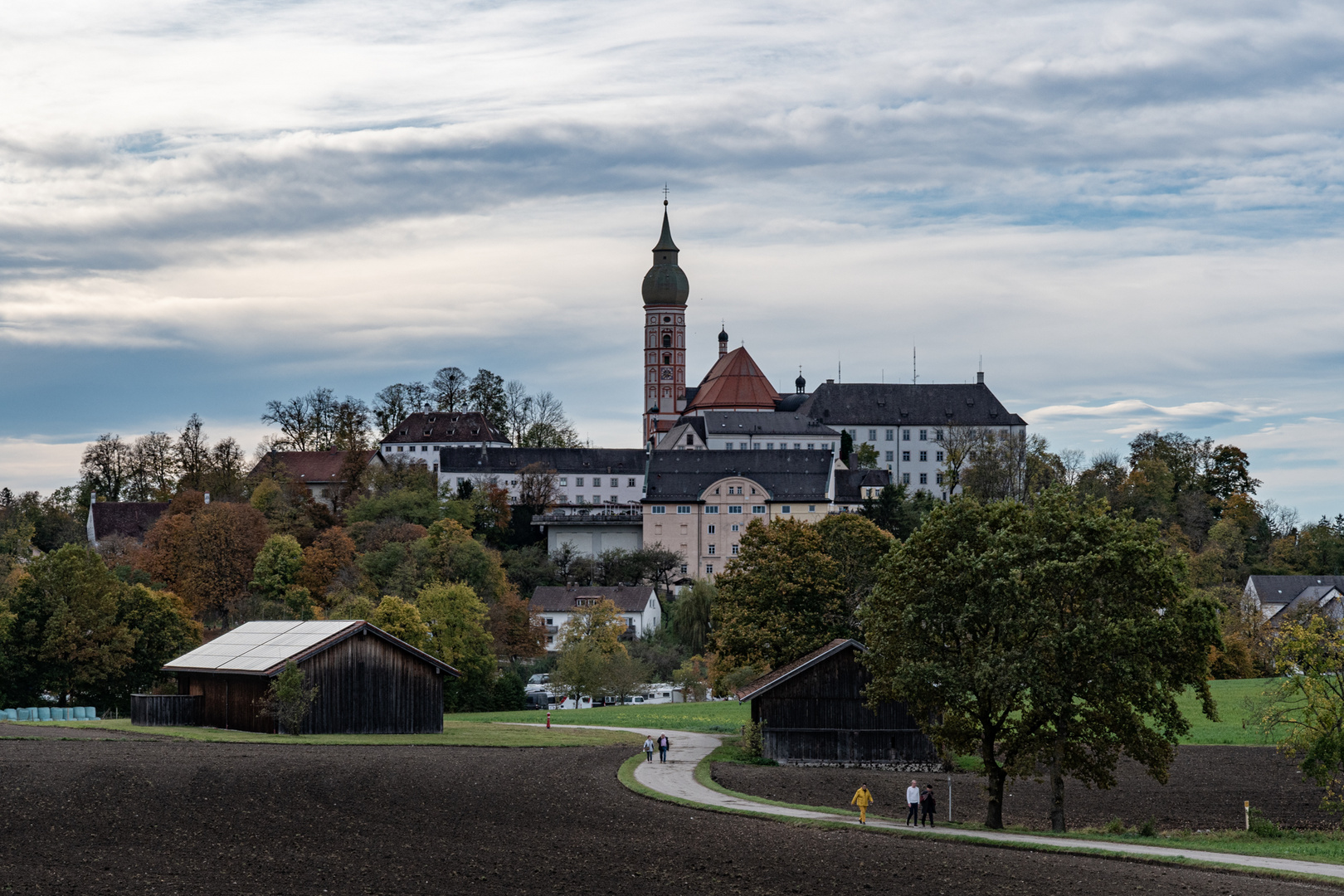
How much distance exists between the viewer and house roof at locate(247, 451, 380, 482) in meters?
136

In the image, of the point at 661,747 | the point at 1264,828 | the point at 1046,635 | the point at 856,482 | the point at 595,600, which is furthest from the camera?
Result: the point at 856,482

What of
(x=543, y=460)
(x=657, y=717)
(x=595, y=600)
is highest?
(x=543, y=460)

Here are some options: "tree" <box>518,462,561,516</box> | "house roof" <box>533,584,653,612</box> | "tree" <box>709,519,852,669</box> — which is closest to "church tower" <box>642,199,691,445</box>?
"tree" <box>518,462,561,516</box>

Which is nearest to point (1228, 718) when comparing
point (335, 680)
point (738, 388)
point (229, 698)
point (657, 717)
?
point (657, 717)

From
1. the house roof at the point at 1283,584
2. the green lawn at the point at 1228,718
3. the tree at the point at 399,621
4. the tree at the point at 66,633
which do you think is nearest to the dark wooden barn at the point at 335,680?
the tree at the point at 399,621

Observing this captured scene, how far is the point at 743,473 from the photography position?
12938 cm

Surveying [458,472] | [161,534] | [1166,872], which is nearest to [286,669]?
[1166,872]

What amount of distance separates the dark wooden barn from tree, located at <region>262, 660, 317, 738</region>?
1.75ft

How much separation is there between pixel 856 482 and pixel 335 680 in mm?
94829

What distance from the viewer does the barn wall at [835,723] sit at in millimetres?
47531

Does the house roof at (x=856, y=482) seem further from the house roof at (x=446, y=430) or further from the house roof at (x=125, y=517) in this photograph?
the house roof at (x=125, y=517)

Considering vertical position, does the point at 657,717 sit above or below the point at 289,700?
below

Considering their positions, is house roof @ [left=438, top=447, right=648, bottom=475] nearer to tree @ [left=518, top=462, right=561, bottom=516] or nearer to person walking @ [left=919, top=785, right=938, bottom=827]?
tree @ [left=518, top=462, right=561, bottom=516]

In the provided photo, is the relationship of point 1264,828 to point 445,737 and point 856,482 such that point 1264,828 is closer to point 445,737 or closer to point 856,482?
point 445,737
